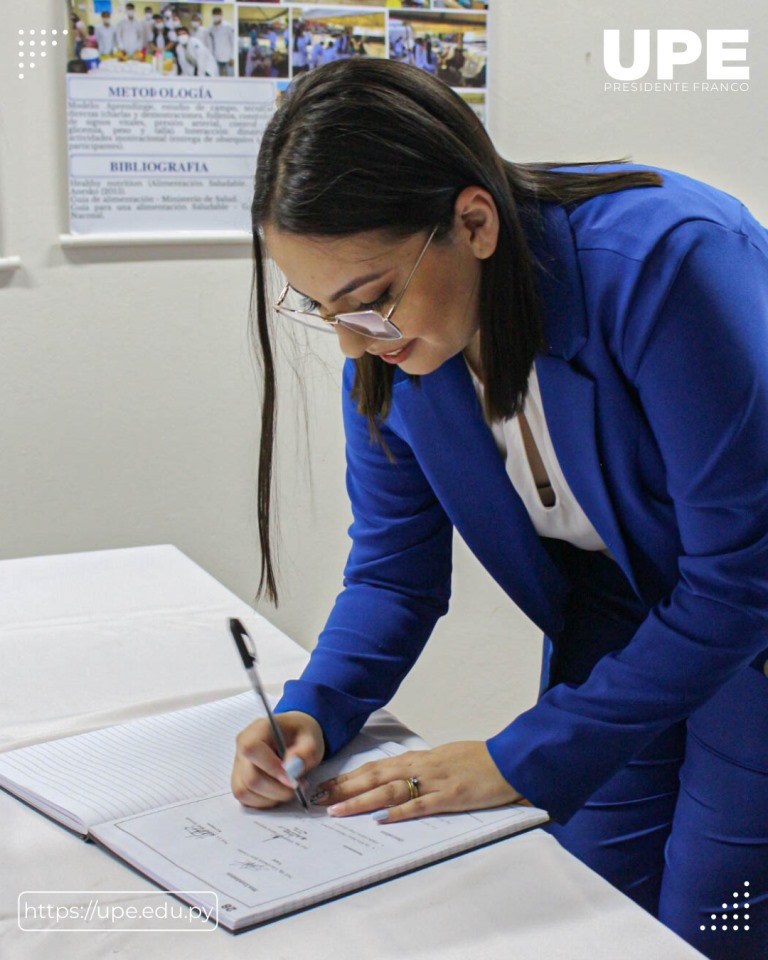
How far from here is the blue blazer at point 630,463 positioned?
90 cm

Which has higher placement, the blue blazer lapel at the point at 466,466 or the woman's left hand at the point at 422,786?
the blue blazer lapel at the point at 466,466

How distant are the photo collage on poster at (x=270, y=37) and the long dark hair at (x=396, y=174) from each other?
1149mm

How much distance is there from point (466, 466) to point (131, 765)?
1.45 ft

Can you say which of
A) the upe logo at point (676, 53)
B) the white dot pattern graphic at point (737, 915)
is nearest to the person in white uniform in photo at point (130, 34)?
the upe logo at point (676, 53)

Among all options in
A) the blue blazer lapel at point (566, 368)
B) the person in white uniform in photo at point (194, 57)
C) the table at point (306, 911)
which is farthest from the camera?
the person in white uniform in photo at point (194, 57)

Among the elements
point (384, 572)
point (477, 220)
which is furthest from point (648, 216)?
point (384, 572)

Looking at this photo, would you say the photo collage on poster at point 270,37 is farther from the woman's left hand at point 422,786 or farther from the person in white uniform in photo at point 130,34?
the woman's left hand at point 422,786

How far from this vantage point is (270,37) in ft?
6.72

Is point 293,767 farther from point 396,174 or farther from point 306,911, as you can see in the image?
point 396,174

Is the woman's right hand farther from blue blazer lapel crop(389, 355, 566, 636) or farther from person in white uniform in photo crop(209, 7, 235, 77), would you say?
person in white uniform in photo crop(209, 7, 235, 77)

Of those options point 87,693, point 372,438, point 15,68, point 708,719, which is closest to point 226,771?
point 87,693

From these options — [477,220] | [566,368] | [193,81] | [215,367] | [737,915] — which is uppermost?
[193,81]

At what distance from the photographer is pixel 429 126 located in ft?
2.94

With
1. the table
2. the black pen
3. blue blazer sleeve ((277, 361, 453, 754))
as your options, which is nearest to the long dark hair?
blue blazer sleeve ((277, 361, 453, 754))
